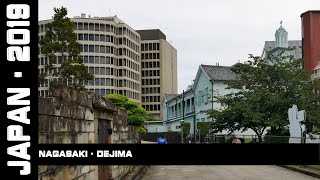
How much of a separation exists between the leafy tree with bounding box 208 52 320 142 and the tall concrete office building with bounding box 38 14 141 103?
2772 inches

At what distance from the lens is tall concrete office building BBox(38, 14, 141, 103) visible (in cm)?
10644

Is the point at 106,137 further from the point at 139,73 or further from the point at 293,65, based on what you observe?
the point at 139,73

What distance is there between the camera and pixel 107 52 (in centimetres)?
10850

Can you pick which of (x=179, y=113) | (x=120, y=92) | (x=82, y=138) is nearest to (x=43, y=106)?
(x=82, y=138)

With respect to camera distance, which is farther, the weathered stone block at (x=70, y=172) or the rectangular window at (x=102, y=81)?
the rectangular window at (x=102, y=81)

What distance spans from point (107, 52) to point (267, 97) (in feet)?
259

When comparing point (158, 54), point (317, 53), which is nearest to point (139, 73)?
point (158, 54)

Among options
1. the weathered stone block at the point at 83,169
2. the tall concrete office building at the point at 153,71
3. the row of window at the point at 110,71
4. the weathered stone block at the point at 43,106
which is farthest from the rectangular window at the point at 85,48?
the weathered stone block at the point at 43,106

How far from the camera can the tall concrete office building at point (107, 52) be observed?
106 meters

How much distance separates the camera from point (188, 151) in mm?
4914

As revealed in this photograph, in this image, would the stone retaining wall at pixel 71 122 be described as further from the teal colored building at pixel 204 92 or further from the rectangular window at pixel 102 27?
the rectangular window at pixel 102 27
